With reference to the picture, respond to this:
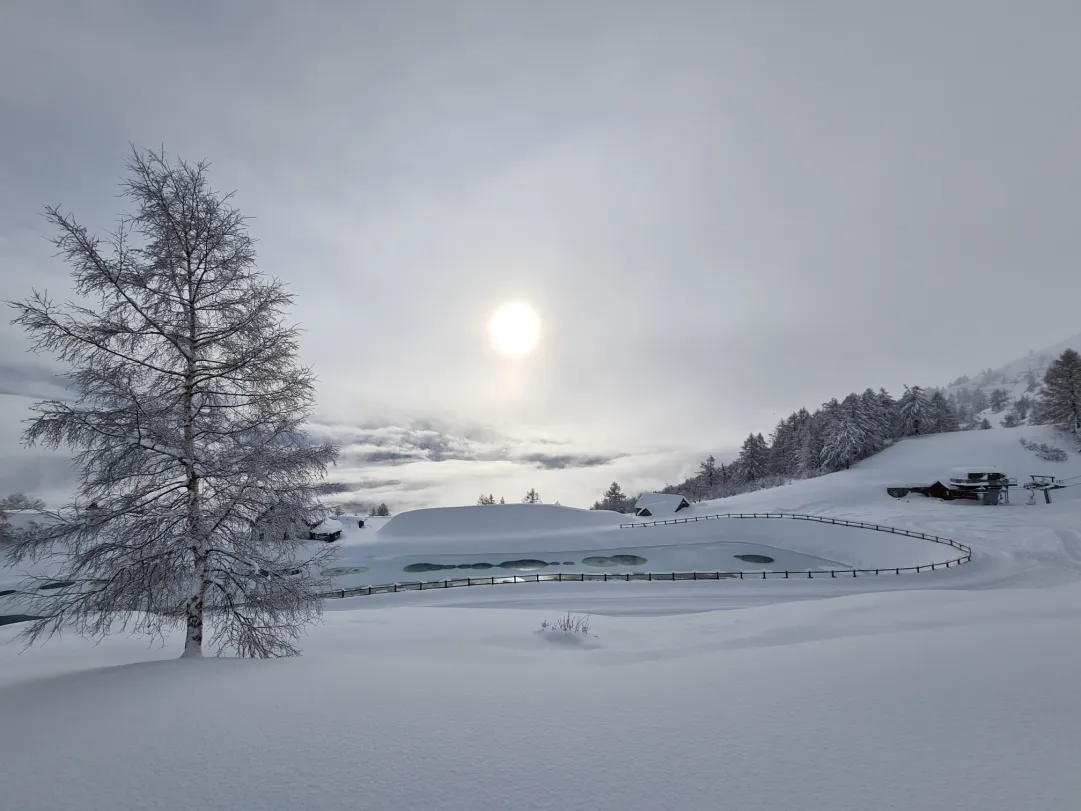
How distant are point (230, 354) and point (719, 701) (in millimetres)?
12584

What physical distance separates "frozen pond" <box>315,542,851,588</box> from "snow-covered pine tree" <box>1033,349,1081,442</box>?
1992 inches

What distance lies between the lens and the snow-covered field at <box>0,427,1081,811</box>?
4.79 metres

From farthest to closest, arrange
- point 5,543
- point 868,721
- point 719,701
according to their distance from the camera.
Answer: point 5,543
point 719,701
point 868,721

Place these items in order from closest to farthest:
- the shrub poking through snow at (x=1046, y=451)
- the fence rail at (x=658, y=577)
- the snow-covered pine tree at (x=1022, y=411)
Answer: the fence rail at (x=658, y=577)
the shrub poking through snow at (x=1046, y=451)
the snow-covered pine tree at (x=1022, y=411)

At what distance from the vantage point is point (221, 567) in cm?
1046

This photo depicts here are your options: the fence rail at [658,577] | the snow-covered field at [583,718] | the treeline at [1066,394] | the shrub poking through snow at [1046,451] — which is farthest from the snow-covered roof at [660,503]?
the treeline at [1066,394]

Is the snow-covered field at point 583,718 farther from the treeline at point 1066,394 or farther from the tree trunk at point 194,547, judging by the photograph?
the treeline at point 1066,394

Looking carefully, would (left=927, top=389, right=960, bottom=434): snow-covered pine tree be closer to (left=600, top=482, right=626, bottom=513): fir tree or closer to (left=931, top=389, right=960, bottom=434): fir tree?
(left=931, top=389, right=960, bottom=434): fir tree

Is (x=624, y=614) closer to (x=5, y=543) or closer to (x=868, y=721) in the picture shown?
(x=868, y=721)

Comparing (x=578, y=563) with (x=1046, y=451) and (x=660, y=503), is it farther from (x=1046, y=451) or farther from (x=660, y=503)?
(x=1046, y=451)

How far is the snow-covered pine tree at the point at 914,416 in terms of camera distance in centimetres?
8000

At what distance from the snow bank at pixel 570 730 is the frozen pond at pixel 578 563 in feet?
96.3

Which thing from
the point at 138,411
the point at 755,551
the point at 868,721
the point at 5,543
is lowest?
the point at 755,551

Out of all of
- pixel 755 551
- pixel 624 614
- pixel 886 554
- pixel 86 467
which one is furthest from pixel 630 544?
pixel 86 467
